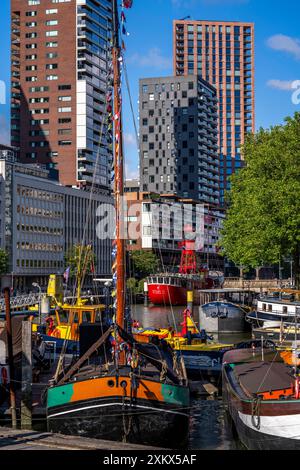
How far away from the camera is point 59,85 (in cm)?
16988

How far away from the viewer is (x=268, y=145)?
76.6 metres

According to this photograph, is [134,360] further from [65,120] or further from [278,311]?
[65,120]

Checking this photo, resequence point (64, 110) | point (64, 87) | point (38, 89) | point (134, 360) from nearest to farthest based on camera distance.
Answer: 1. point (134, 360)
2. point (64, 110)
3. point (64, 87)
4. point (38, 89)

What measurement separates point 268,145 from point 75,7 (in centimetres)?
10660

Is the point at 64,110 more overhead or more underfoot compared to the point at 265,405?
more overhead

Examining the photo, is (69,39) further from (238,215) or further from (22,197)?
(238,215)

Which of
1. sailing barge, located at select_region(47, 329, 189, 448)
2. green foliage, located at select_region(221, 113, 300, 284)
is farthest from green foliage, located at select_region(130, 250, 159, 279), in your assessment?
sailing barge, located at select_region(47, 329, 189, 448)

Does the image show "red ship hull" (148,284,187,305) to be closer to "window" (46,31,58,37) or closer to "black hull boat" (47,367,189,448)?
"window" (46,31,58,37)

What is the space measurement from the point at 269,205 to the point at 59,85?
11037 cm

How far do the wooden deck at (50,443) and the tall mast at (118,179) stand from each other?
591 cm

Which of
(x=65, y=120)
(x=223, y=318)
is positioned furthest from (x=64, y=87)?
(x=223, y=318)

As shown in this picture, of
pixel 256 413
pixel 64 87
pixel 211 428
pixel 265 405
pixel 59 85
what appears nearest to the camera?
pixel 265 405

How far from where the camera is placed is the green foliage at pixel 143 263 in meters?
149
